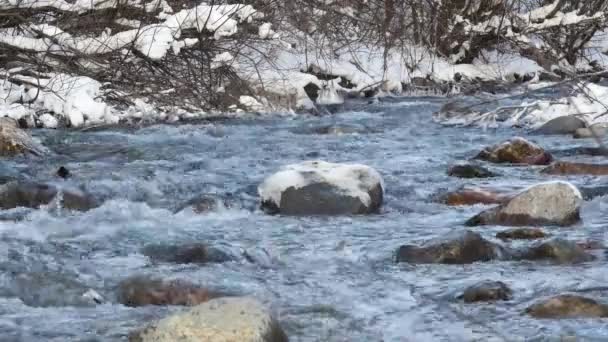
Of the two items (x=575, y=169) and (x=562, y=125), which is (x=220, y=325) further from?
(x=562, y=125)

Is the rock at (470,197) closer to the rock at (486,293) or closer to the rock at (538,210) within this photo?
the rock at (538,210)

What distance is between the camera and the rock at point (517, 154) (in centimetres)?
736

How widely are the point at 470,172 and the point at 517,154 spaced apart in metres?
0.75

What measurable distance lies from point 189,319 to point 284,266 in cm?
142

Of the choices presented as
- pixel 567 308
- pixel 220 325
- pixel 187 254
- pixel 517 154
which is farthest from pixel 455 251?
pixel 517 154

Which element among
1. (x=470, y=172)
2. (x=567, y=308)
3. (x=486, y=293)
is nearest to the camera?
(x=567, y=308)

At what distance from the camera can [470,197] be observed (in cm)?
611

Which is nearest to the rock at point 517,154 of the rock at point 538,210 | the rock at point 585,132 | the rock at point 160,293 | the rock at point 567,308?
the rock at point 585,132

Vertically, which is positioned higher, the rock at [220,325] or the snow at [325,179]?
the snow at [325,179]

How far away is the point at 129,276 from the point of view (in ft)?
14.7

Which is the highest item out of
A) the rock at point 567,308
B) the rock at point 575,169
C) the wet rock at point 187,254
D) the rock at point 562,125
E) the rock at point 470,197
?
the rock at point 562,125

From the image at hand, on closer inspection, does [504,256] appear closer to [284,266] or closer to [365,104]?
[284,266]

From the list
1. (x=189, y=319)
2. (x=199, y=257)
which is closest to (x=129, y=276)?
(x=199, y=257)

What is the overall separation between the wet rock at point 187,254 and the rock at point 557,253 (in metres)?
1.43
